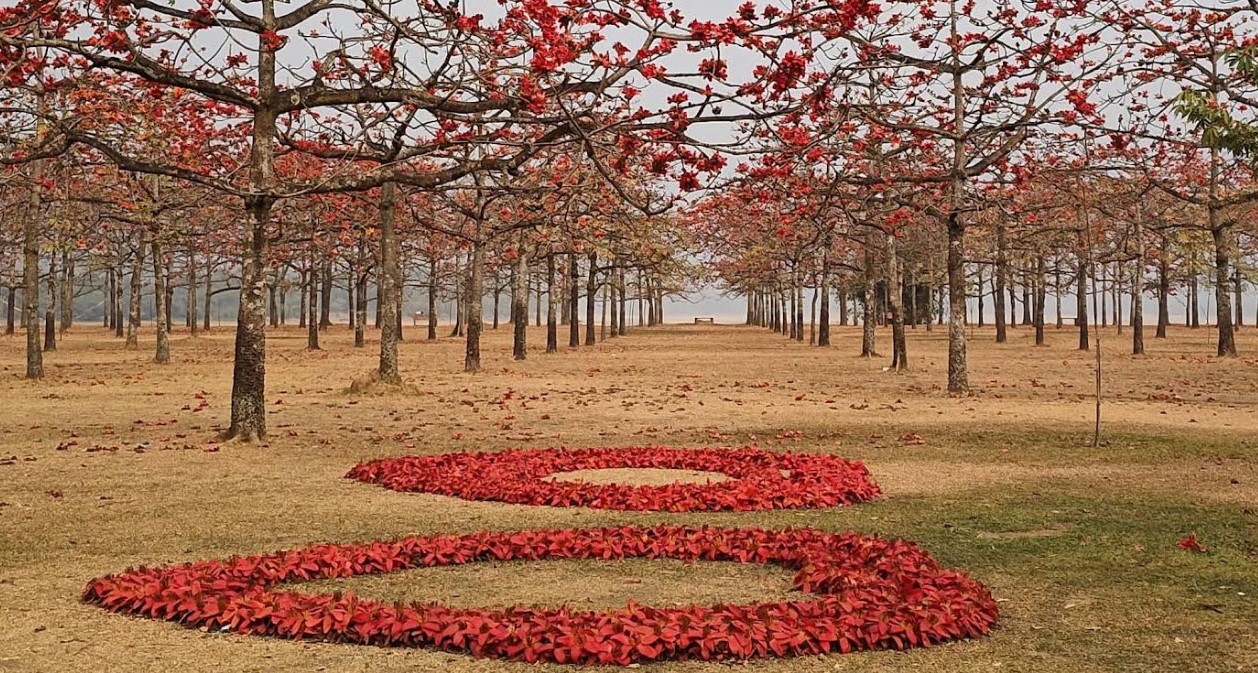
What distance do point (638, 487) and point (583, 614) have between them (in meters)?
5.42

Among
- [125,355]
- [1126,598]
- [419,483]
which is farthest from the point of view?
[125,355]

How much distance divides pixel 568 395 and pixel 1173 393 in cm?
1333

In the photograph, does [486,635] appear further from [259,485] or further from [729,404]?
[729,404]

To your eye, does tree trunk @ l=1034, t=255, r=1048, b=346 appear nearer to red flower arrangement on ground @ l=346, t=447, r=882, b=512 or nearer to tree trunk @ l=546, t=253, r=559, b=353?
tree trunk @ l=546, t=253, r=559, b=353

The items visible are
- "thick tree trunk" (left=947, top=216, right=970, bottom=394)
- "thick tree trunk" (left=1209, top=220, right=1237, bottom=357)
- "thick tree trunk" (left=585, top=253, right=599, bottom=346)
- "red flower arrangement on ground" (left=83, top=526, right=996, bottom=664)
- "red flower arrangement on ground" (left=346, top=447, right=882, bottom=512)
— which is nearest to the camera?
"red flower arrangement on ground" (left=83, top=526, right=996, bottom=664)

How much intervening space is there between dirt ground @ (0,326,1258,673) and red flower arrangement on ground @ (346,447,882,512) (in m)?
0.37

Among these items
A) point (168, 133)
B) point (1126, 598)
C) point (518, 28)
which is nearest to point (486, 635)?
point (1126, 598)

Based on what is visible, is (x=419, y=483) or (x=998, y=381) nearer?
(x=419, y=483)

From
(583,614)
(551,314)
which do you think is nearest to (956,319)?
(583,614)

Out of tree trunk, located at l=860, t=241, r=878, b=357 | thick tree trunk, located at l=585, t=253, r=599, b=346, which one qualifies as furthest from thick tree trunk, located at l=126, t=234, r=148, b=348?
tree trunk, located at l=860, t=241, r=878, b=357

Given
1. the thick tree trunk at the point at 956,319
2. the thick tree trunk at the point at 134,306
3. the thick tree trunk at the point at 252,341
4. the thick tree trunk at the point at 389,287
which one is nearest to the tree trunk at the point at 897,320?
the thick tree trunk at the point at 956,319

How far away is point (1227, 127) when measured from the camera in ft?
31.2

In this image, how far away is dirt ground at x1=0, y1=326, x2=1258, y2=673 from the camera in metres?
6.46

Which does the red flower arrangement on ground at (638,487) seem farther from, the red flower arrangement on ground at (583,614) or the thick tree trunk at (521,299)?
the thick tree trunk at (521,299)
